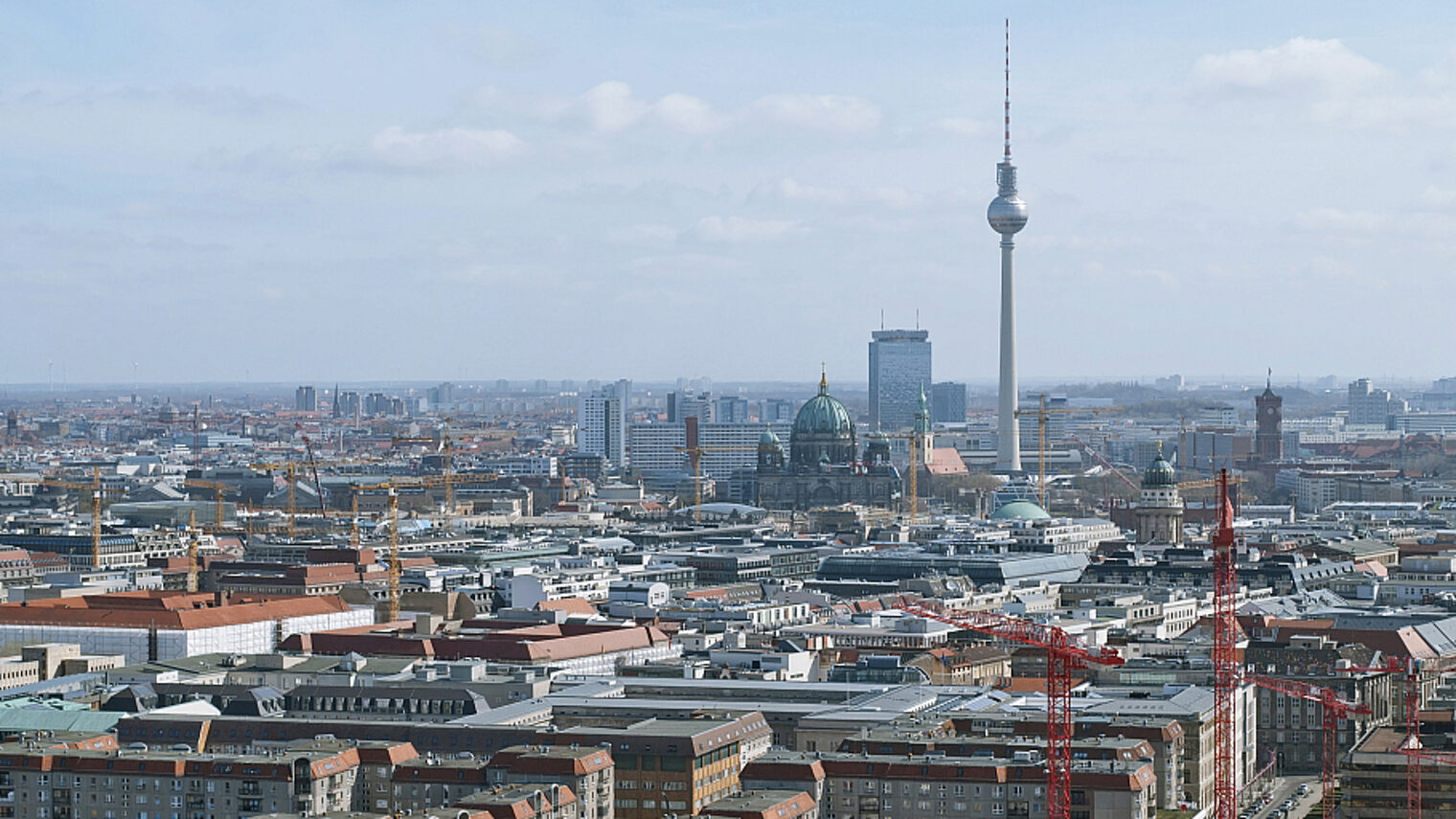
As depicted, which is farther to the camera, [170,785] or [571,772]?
[170,785]

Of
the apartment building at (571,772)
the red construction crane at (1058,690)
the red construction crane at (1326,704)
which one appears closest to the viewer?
the red construction crane at (1058,690)

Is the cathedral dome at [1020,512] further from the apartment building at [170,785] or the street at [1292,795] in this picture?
the apartment building at [170,785]

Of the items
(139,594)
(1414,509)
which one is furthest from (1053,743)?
(1414,509)

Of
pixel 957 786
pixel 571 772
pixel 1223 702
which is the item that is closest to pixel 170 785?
pixel 571 772

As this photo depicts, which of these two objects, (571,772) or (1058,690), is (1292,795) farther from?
(571,772)

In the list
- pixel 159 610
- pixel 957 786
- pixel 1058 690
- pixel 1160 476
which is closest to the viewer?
pixel 957 786

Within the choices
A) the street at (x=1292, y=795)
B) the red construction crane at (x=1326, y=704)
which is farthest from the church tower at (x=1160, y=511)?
the street at (x=1292, y=795)
